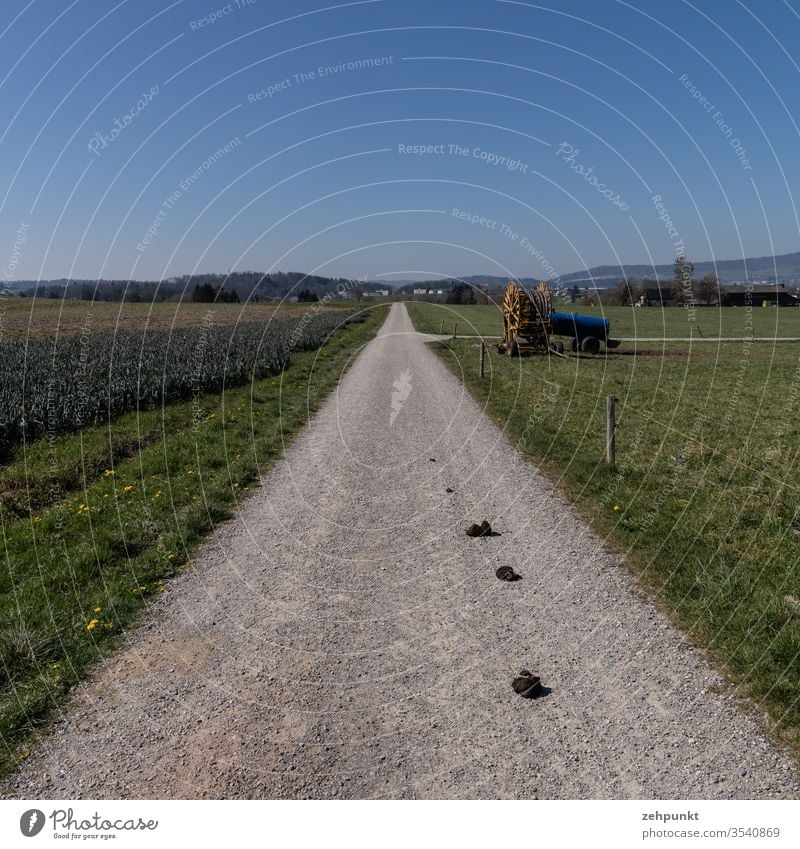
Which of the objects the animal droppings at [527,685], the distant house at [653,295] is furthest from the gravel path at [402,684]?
the distant house at [653,295]

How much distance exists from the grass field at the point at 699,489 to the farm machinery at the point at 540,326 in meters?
7.01

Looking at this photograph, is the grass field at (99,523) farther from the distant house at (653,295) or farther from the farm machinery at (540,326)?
the distant house at (653,295)

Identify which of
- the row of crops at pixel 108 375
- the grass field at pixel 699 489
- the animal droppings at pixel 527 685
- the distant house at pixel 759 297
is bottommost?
the grass field at pixel 699 489

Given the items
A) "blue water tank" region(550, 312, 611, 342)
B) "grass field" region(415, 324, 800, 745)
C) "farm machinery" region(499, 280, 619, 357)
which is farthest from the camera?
"blue water tank" region(550, 312, 611, 342)

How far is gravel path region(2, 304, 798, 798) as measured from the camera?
4.35 meters

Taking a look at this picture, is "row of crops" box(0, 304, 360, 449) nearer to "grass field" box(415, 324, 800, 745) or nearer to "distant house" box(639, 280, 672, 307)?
"grass field" box(415, 324, 800, 745)

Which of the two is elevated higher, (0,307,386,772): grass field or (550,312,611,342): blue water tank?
(550,312,611,342): blue water tank

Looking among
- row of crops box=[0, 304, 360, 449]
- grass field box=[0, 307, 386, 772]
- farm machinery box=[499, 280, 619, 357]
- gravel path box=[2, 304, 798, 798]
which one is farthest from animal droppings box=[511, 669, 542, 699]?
farm machinery box=[499, 280, 619, 357]

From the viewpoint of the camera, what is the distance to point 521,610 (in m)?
6.75

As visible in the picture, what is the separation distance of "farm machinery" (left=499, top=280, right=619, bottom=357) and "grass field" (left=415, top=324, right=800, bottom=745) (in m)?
7.01

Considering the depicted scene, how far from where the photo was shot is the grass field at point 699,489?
20.0 ft

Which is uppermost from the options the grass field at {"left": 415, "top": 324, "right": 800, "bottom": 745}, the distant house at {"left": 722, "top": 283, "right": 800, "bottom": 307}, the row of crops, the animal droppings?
the distant house at {"left": 722, "top": 283, "right": 800, "bottom": 307}
